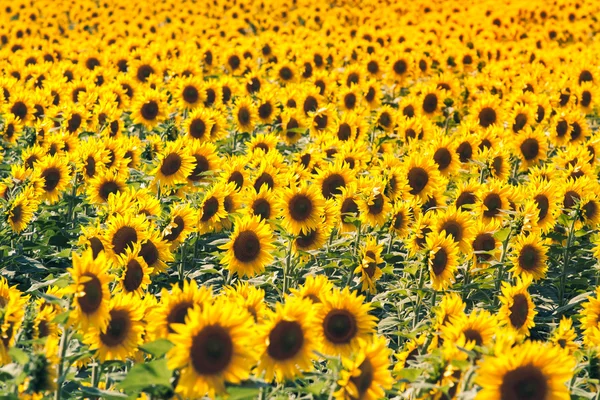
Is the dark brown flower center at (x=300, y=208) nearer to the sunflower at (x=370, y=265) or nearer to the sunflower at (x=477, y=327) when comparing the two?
the sunflower at (x=370, y=265)

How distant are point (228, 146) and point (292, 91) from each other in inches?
48.0

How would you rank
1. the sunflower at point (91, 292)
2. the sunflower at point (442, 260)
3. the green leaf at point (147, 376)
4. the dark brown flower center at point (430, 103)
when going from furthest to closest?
the dark brown flower center at point (430, 103) → the sunflower at point (442, 260) → the sunflower at point (91, 292) → the green leaf at point (147, 376)

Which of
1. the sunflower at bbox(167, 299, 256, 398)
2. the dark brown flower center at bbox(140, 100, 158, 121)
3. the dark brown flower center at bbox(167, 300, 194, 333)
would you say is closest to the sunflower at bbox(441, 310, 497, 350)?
the sunflower at bbox(167, 299, 256, 398)

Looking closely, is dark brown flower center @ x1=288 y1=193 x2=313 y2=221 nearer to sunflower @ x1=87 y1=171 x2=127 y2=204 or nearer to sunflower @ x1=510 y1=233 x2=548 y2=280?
sunflower @ x1=510 y1=233 x2=548 y2=280

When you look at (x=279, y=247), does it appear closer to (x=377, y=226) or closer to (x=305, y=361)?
(x=377, y=226)

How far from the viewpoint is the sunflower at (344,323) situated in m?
4.57

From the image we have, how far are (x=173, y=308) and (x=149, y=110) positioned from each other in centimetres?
698

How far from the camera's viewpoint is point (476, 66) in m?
16.7

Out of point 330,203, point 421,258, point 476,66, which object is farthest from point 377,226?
point 476,66

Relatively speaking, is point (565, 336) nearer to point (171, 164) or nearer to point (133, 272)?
point (133, 272)

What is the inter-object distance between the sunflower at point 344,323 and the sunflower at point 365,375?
521 mm

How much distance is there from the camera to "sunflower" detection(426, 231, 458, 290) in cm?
646

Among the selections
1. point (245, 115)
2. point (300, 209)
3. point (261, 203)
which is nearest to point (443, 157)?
point (300, 209)

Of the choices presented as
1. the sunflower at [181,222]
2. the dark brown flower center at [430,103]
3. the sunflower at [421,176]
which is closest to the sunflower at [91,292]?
the sunflower at [181,222]
